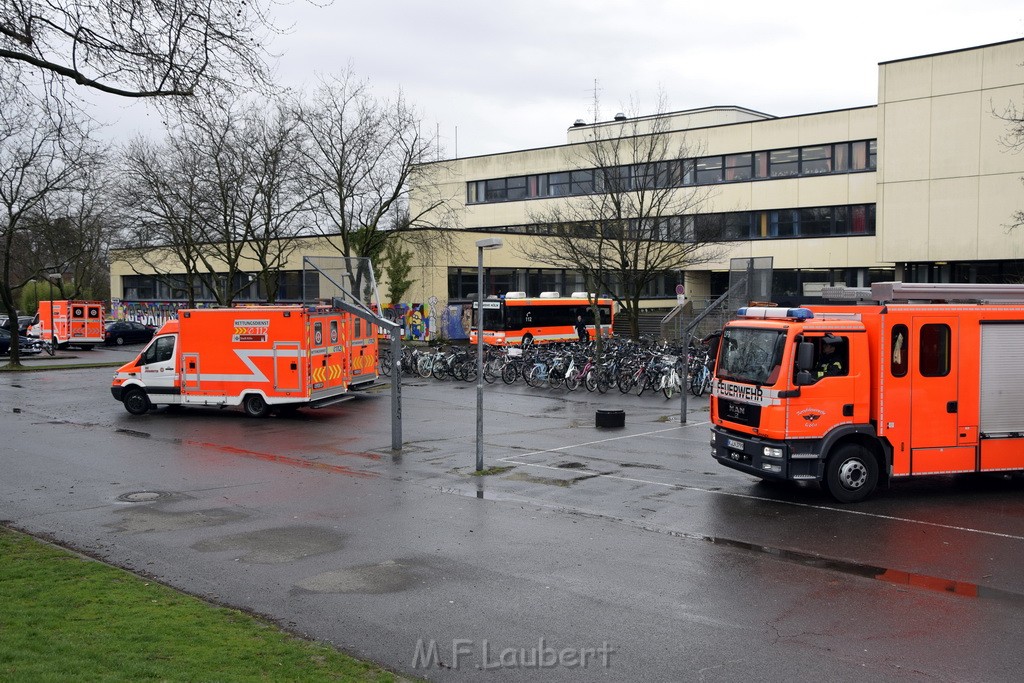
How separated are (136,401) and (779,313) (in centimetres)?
1650

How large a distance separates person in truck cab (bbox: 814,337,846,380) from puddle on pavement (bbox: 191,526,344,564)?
6.58 m

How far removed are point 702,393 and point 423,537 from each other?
55.9 ft

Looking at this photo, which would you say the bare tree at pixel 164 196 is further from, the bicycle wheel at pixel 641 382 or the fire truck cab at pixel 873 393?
the fire truck cab at pixel 873 393

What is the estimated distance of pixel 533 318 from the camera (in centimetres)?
4341

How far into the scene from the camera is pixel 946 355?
12.5m

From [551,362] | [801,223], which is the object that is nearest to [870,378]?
[551,362]

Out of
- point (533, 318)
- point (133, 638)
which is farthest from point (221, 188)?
point (133, 638)

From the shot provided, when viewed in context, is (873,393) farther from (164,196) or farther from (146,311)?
(146,311)

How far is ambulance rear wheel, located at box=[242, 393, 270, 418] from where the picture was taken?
21603mm

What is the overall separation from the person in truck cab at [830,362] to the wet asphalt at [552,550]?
1.80 meters

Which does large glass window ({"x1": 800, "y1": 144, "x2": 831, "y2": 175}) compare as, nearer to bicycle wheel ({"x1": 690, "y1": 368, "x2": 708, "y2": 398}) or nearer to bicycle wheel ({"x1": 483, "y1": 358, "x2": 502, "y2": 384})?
bicycle wheel ({"x1": 483, "y1": 358, "x2": 502, "y2": 384})

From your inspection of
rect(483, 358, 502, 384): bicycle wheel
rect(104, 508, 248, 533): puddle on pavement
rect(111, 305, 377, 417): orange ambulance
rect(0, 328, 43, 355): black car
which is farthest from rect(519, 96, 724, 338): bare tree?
rect(0, 328, 43, 355): black car

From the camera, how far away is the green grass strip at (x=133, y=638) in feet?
19.4

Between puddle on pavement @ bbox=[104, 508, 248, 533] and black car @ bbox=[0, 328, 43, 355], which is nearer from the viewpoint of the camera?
puddle on pavement @ bbox=[104, 508, 248, 533]
